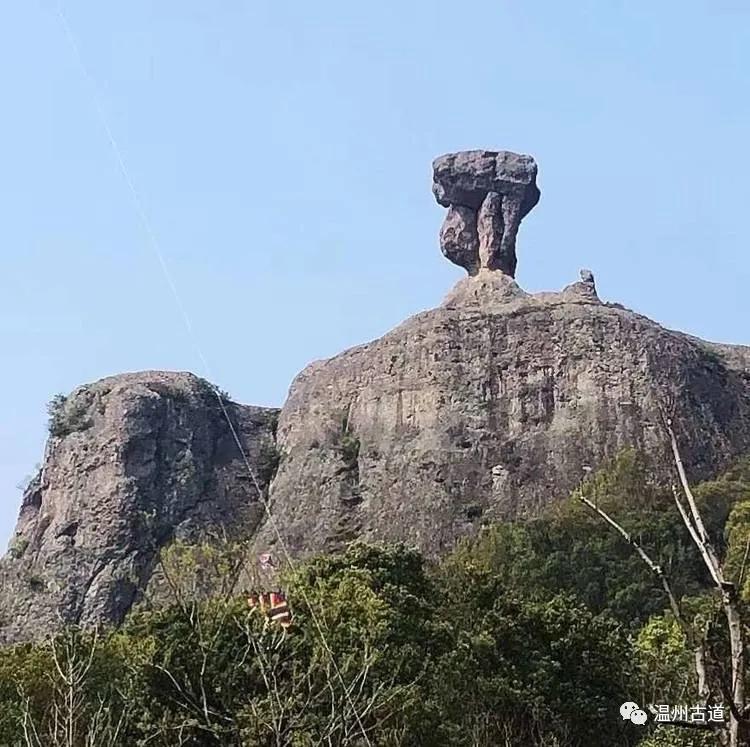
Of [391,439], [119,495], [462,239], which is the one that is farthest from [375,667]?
[462,239]

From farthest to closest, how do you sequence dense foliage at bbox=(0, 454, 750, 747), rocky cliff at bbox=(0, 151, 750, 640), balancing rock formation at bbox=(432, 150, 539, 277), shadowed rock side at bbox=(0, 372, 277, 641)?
balancing rock formation at bbox=(432, 150, 539, 277) → shadowed rock side at bbox=(0, 372, 277, 641) → rocky cliff at bbox=(0, 151, 750, 640) → dense foliage at bbox=(0, 454, 750, 747)

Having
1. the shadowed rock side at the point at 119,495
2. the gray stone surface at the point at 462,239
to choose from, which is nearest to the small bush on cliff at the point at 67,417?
the shadowed rock side at the point at 119,495

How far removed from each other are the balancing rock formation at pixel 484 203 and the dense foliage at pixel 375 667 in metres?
24.3

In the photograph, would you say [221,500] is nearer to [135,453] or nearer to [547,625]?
[135,453]

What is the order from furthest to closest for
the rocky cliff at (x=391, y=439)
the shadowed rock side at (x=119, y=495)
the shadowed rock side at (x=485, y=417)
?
the shadowed rock side at (x=119, y=495) → the rocky cliff at (x=391, y=439) → the shadowed rock side at (x=485, y=417)

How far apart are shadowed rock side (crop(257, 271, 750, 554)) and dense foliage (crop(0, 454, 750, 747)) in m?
15.3

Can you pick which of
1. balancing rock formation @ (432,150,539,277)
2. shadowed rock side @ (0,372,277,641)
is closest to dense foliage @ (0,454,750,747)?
shadowed rock side @ (0,372,277,641)

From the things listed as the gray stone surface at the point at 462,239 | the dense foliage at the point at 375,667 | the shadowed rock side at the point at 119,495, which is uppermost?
the gray stone surface at the point at 462,239

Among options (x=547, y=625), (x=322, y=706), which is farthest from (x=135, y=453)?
(x=322, y=706)

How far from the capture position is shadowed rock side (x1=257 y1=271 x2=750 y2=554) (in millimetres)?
47062

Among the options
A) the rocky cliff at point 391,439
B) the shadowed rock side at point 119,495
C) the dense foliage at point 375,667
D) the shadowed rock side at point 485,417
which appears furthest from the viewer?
the shadowed rock side at point 119,495

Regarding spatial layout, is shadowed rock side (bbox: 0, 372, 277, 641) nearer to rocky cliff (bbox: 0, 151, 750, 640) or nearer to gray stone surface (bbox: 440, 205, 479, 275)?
rocky cliff (bbox: 0, 151, 750, 640)

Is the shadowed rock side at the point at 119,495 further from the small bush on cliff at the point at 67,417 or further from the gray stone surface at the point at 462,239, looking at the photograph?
the gray stone surface at the point at 462,239

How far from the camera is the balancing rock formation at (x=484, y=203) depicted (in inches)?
2148
